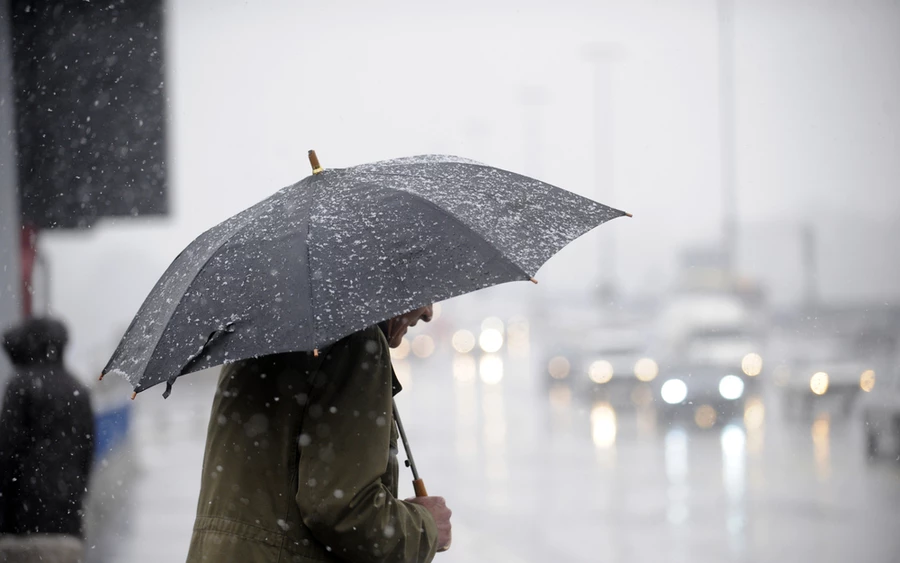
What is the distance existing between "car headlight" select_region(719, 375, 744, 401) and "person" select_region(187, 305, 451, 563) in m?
12.1

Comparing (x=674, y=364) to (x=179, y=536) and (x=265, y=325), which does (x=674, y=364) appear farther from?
(x=265, y=325)

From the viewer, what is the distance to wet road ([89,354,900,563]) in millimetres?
7250

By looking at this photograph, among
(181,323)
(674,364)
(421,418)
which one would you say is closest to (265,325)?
(181,323)

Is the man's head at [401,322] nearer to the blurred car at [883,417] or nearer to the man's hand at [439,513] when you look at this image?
the man's hand at [439,513]

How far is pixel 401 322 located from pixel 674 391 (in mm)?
12872

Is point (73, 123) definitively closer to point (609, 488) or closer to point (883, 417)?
point (609, 488)

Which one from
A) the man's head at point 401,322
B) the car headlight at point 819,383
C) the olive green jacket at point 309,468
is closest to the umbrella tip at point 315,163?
the man's head at point 401,322

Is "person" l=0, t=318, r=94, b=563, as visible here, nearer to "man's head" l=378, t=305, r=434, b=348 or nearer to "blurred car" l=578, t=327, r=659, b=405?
"man's head" l=378, t=305, r=434, b=348

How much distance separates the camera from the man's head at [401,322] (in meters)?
2.24

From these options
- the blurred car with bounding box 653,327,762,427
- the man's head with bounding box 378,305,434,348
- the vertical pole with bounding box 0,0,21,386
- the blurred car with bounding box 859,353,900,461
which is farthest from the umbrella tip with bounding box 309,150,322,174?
the blurred car with bounding box 653,327,762,427

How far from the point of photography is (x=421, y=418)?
55.3 ft

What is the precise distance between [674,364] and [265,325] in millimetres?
12865

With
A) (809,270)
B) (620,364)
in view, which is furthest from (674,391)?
(809,270)

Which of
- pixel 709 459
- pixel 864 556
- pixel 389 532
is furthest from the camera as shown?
pixel 709 459
